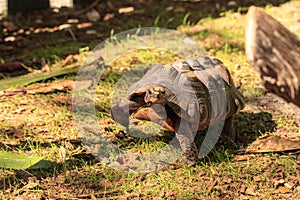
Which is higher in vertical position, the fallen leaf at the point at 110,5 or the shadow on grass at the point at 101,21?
the fallen leaf at the point at 110,5

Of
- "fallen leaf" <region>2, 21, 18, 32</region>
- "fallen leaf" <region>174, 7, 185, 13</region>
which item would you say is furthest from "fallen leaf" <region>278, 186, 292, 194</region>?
"fallen leaf" <region>2, 21, 18, 32</region>

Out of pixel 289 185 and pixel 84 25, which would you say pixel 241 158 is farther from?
pixel 84 25

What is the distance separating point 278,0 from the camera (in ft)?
22.7

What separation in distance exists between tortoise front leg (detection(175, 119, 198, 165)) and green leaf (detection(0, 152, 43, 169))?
0.88 metres

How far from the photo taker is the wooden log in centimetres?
246

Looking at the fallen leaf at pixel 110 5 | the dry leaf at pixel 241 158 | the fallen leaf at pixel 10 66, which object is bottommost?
the dry leaf at pixel 241 158

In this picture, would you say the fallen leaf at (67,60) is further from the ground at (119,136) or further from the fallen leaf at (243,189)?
the fallen leaf at (243,189)

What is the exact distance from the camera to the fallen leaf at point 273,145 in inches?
153

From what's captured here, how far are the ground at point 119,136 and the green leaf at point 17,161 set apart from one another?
8cm

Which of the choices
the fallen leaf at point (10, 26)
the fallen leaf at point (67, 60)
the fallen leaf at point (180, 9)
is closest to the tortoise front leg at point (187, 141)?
the fallen leaf at point (67, 60)

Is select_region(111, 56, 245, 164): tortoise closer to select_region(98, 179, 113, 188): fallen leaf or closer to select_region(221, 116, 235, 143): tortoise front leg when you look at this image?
select_region(221, 116, 235, 143): tortoise front leg

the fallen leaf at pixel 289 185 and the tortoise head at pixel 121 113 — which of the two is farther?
the tortoise head at pixel 121 113

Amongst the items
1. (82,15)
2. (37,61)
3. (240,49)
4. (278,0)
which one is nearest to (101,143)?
(37,61)

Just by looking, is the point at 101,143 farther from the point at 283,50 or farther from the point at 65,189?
the point at 283,50
